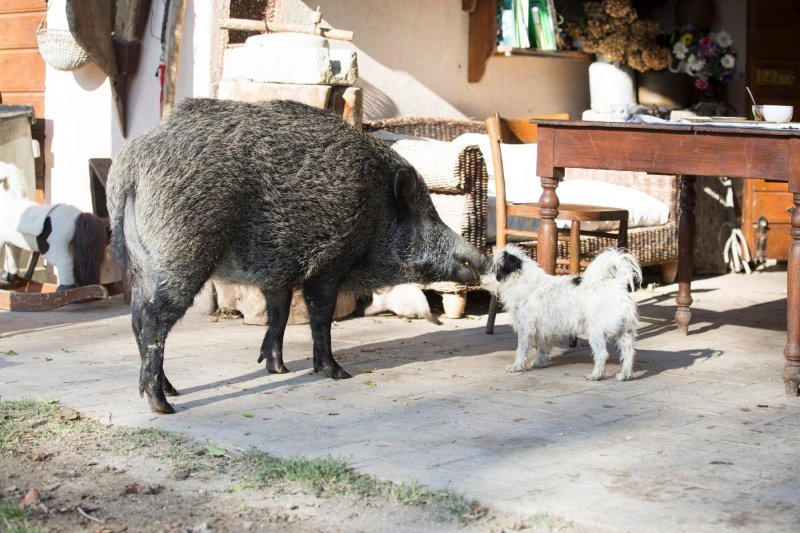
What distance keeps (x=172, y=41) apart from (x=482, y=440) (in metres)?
3.99

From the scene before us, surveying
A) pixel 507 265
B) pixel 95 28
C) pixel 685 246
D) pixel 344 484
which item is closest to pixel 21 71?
pixel 95 28

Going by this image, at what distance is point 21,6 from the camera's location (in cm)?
805

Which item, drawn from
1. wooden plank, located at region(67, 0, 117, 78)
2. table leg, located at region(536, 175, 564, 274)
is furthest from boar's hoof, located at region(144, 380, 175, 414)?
wooden plank, located at region(67, 0, 117, 78)

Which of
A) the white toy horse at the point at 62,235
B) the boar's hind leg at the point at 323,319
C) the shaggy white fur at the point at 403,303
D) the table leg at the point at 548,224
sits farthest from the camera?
the white toy horse at the point at 62,235

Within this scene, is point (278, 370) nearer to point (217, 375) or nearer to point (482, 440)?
point (217, 375)

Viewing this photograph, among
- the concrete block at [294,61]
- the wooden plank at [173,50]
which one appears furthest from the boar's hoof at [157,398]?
the wooden plank at [173,50]

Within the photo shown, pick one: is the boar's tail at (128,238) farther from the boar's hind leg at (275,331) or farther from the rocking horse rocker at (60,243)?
the rocking horse rocker at (60,243)

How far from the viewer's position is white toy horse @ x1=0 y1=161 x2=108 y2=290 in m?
6.67

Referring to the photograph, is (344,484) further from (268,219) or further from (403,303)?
(403,303)

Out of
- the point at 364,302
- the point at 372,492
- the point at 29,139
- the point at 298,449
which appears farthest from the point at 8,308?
the point at 372,492

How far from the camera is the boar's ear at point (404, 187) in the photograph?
4.85 m

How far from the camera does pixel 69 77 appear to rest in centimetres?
767

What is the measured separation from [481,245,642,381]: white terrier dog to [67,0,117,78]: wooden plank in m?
3.51

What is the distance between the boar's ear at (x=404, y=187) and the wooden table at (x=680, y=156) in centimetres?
58
